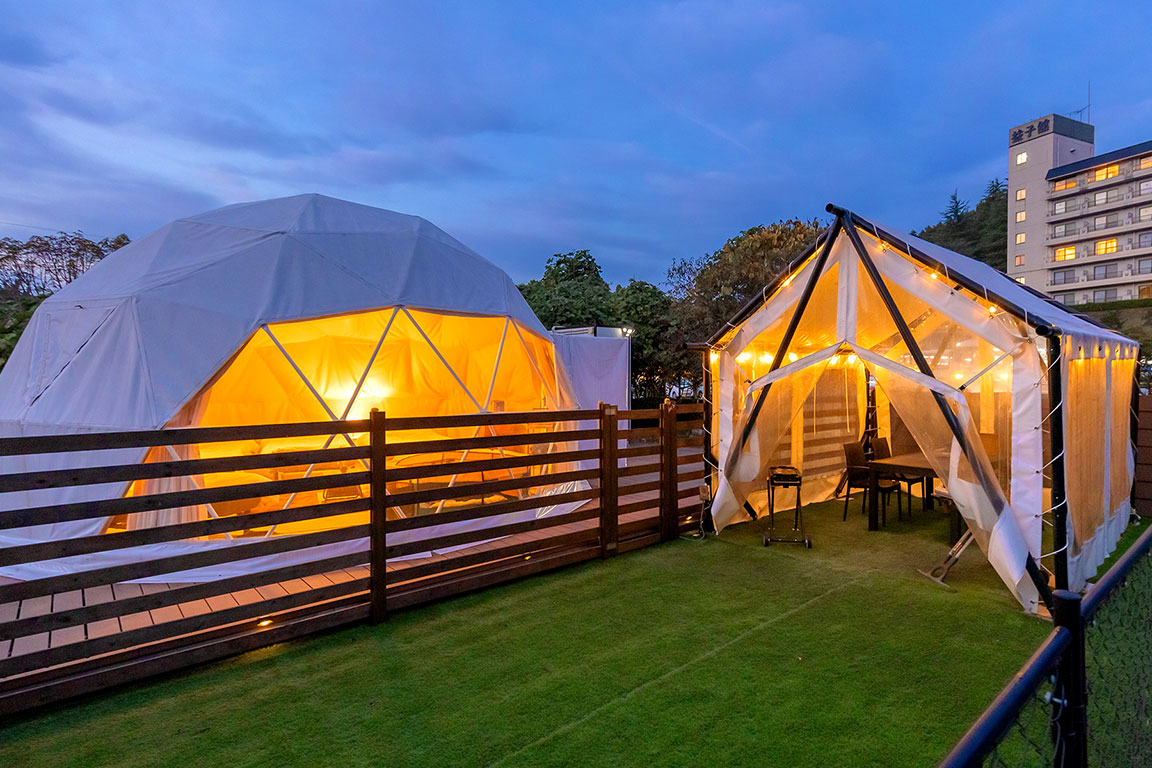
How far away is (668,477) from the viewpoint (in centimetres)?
586

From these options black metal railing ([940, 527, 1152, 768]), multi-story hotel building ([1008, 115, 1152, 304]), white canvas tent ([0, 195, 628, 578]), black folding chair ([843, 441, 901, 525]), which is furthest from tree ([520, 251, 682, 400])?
multi-story hotel building ([1008, 115, 1152, 304])

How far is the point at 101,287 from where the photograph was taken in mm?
5914

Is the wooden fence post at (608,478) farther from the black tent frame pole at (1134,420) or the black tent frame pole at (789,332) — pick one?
the black tent frame pole at (1134,420)

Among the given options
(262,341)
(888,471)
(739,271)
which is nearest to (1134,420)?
(888,471)

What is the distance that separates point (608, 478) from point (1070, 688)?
4.26 meters

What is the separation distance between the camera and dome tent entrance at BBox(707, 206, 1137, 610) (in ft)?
13.4

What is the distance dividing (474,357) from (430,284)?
263 cm

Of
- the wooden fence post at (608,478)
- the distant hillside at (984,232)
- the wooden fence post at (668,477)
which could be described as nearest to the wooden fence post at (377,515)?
the wooden fence post at (608,478)

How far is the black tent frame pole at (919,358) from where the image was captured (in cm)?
401

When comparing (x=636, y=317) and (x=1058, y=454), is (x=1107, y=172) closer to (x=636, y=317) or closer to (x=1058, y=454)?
(x=636, y=317)

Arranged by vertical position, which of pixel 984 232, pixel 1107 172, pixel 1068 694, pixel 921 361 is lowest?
pixel 1068 694

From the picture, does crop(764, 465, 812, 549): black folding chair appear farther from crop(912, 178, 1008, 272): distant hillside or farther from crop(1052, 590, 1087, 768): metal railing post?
crop(912, 178, 1008, 272): distant hillside

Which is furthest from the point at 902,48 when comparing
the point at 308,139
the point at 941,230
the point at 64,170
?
the point at 64,170

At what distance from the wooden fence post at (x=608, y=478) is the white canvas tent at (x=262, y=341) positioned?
130cm
